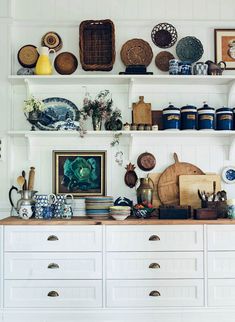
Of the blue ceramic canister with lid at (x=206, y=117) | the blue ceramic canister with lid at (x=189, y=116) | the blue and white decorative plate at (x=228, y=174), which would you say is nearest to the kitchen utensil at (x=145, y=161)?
the blue ceramic canister with lid at (x=189, y=116)

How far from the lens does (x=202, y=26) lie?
383 centimetres

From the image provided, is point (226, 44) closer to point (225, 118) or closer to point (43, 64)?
point (225, 118)

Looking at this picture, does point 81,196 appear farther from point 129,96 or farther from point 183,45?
point 183,45

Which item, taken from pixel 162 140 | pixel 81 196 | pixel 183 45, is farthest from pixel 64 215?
pixel 183 45

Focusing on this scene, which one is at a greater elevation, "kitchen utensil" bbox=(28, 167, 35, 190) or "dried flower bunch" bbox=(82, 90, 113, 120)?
"dried flower bunch" bbox=(82, 90, 113, 120)

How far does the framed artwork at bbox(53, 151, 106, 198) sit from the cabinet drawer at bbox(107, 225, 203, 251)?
0.57 metres

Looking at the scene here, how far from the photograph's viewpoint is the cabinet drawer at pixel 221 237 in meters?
3.29

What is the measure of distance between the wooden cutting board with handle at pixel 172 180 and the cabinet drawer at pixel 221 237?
0.51 metres

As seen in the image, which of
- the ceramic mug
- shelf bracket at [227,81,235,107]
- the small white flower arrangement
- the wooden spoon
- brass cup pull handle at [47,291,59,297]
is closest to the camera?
brass cup pull handle at [47,291,59,297]

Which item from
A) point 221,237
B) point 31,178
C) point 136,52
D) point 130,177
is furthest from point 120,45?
point 221,237

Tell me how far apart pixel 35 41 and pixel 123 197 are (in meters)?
1.56

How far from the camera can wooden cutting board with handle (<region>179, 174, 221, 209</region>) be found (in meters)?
3.70

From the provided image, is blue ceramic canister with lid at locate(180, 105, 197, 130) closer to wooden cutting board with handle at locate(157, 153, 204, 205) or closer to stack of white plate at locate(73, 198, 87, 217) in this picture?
wooden cutting board with handle at locate(157, 153, 204, 205)

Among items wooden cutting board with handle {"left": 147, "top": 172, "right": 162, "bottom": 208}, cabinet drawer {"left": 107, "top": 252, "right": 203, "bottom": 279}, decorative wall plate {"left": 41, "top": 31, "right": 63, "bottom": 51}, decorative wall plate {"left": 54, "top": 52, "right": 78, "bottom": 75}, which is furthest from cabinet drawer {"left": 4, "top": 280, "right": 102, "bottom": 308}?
decorative wall plate {"left": 41, "top": 31, "right": 63, "bottom": 51}
